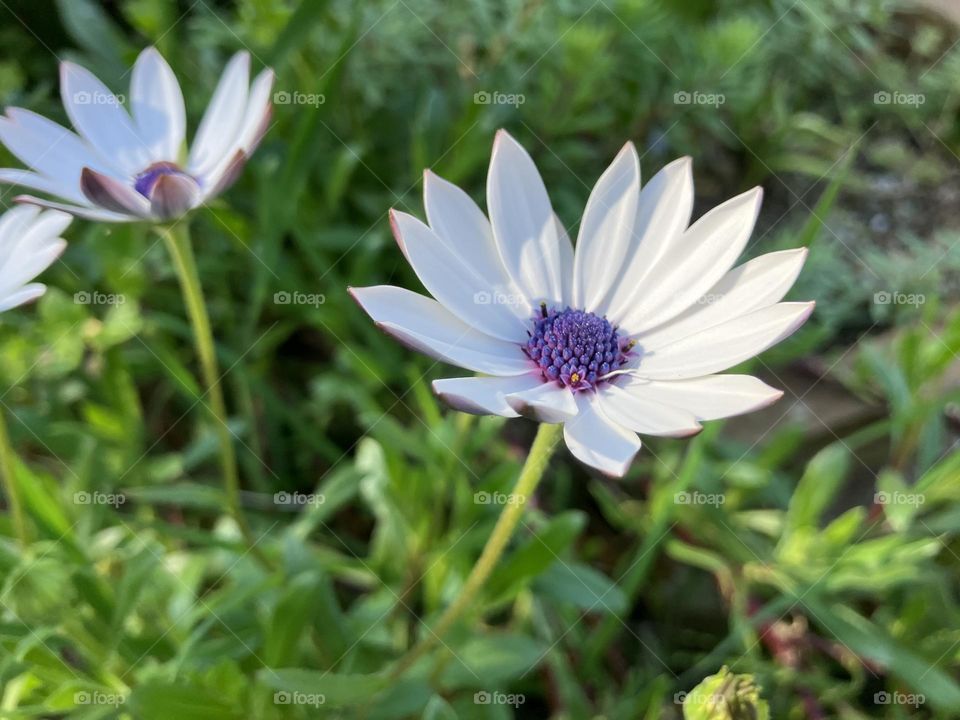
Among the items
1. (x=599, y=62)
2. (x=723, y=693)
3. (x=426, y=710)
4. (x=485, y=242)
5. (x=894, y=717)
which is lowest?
(x=894, y=717)

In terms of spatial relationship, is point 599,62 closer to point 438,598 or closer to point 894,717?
point 438,598

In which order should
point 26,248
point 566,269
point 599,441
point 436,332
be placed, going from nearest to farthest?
point 599,441
point 436,332
point 26,248
point 566,269

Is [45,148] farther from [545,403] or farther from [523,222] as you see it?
[545,403]

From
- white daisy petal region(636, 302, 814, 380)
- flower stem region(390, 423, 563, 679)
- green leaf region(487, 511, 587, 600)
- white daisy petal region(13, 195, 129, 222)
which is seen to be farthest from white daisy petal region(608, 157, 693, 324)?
white daisy petal region(13, 195, 129, 222)

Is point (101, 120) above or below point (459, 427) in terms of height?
above

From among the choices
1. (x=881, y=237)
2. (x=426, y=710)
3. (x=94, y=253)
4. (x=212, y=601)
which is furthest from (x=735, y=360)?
(x=881, y=237)

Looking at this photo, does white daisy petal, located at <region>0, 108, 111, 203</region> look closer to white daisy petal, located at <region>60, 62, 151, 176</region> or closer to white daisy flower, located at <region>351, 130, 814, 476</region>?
white daisy petal, located at <region>60, 62, 151, 176</region>

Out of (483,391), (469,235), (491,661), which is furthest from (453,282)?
(491,661)
